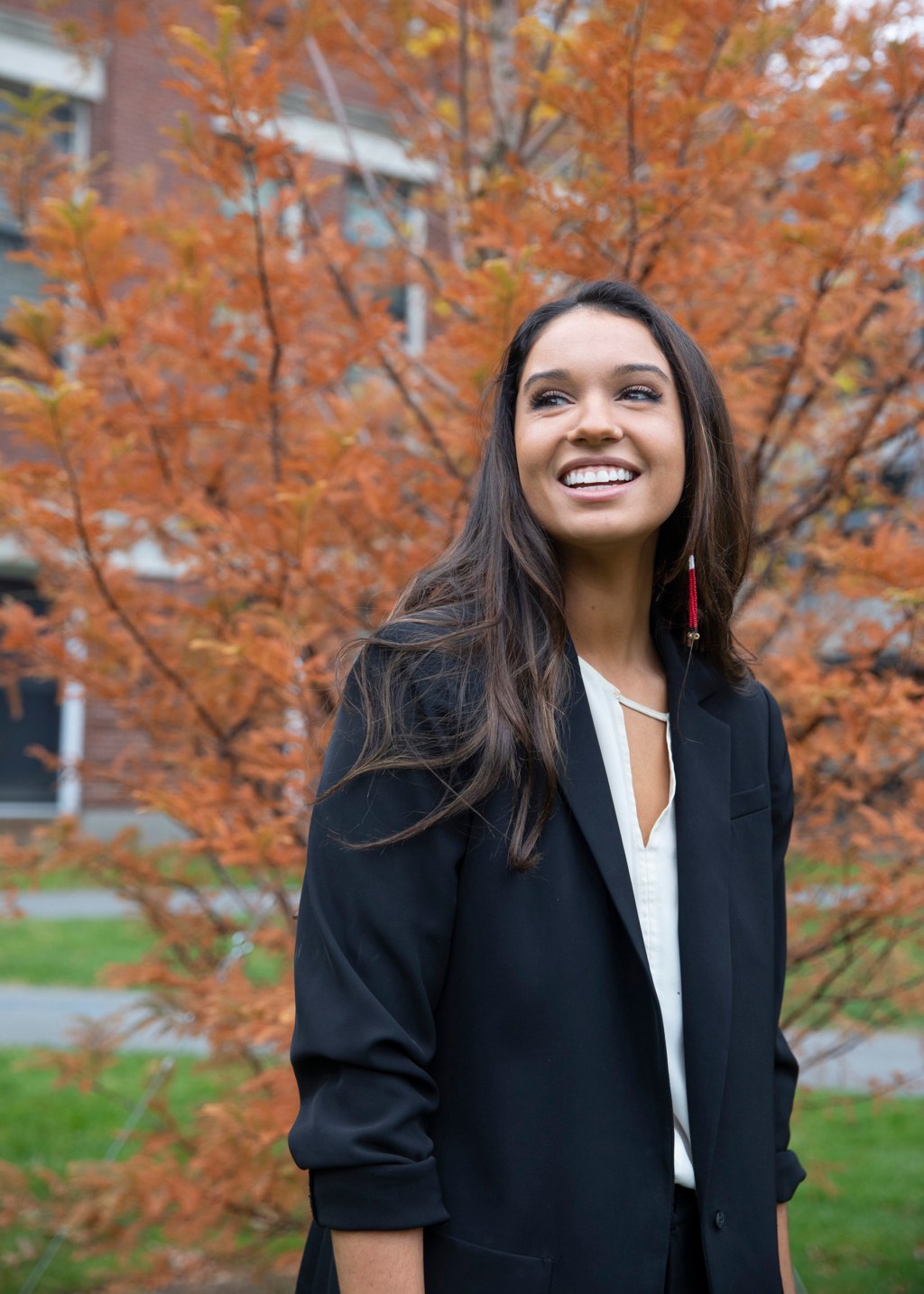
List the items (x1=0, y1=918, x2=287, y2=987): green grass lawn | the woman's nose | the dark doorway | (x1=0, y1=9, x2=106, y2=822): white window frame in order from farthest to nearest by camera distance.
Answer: the dark doorway
(x1=0, y1=9, x2=106, y2=822): white window frame
(x1=0, y1=918, x2=287, y2=987): green grass lawn
the woman's nose

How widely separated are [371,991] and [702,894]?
466 mm

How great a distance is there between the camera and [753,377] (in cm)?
302

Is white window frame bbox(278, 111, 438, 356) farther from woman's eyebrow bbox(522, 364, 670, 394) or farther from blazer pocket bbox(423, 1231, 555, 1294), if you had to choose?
blazer pocket bbox(423, 1231, 555, 1294)

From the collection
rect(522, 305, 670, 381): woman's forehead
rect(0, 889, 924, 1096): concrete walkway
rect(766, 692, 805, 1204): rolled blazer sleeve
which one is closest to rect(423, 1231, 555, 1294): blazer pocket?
rect(766, 692, 805, 1204): rolled blazer sleeve

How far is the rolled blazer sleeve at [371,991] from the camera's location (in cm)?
134

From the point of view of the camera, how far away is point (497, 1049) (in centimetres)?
143

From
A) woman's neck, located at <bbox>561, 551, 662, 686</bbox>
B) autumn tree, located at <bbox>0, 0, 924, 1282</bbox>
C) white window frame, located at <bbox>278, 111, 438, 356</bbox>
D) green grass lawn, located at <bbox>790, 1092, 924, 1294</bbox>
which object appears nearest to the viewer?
woman's neck, located at <bbox>561, 551, 662, 686</bbox>

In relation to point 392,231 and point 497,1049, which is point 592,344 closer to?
point 497,1049

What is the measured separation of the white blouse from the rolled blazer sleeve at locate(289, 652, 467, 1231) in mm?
266

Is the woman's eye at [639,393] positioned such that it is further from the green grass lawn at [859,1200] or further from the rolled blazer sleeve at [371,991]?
the green grass lawn at [859,1200]

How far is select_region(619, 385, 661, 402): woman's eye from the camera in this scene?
1.70 m

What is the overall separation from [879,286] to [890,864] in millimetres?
1340

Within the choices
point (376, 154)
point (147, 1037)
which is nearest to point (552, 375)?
point (147, 1037)

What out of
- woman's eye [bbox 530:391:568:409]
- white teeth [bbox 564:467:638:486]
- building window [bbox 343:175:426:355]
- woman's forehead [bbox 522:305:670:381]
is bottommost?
white teeth [bbox 564:467:638:486]
